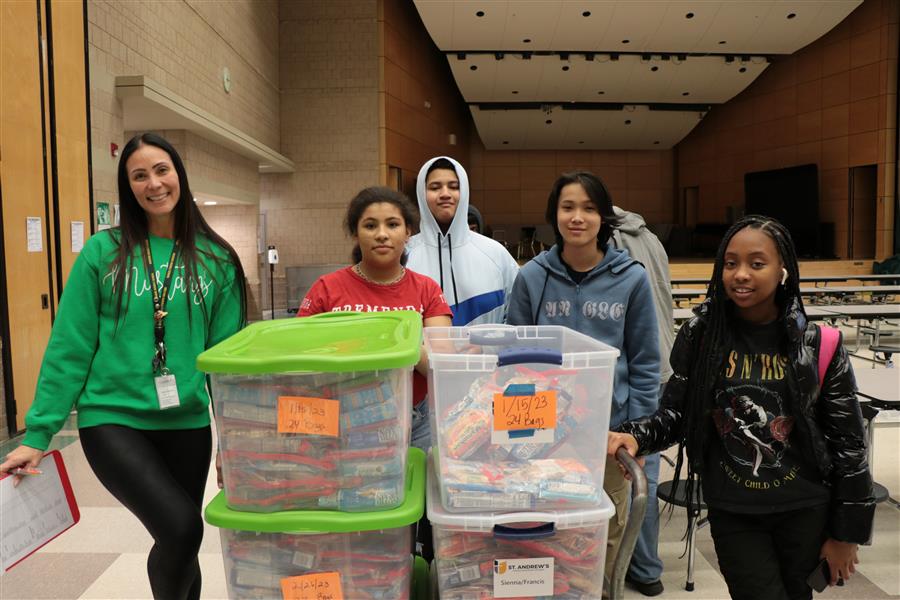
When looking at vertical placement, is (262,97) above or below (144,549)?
above

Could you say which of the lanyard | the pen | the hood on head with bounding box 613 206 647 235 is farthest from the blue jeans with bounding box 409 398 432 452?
the hood on head with bounding box 613 206 647 235

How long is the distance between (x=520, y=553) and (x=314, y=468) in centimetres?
39

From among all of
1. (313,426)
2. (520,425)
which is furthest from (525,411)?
(313,426)

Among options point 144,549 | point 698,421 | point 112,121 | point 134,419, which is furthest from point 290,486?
point 112,121

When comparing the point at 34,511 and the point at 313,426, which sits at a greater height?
the point at 313,426

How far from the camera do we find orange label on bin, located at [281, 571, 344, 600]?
1155 millimetres

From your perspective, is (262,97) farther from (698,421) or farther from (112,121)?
(698,421)

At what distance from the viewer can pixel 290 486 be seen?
114 centimetres

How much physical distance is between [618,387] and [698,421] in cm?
51

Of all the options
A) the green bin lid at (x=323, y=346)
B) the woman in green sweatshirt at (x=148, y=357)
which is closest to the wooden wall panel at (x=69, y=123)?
the woman in green sweatshirt at (x=148, y=357)

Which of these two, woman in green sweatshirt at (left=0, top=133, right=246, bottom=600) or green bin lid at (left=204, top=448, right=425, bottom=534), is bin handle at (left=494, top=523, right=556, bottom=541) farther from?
woman in green sweatshirt at (left=0, top=133, right=246, bottom=600)

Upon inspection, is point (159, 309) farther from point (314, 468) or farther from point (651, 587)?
point (651, 587)

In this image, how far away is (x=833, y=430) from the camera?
4.91 feet

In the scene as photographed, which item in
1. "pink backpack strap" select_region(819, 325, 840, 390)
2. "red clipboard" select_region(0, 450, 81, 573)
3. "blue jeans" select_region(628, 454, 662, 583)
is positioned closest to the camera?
"red clipboard" select_region(0, 450, 81, 573)
